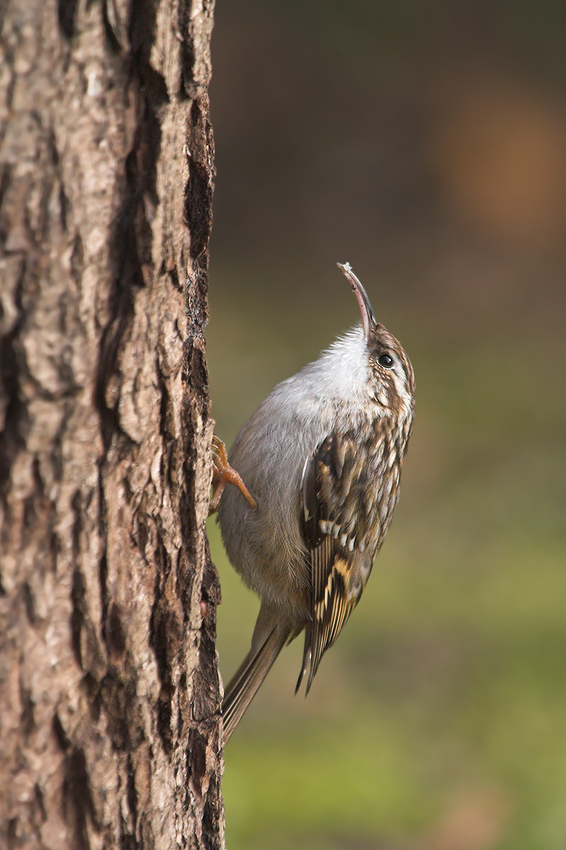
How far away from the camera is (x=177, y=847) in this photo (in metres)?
1.84

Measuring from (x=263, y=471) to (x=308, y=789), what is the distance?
200 centimetres

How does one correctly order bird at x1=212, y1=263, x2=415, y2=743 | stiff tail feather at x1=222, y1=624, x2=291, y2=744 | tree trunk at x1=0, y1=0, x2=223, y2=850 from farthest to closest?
1. bird at x1=212, y1=263, x2=415, y2=743
2. stiff tail feather at x1=222, y1=624, x2=291, y2=744
3. tree trunk at x1=0, y1=0, x2=223, y2=850

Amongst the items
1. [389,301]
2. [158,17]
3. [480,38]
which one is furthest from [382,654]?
[480,38]

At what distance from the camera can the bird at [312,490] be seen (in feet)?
9.85

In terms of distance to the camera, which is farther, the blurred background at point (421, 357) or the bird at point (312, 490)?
the blurred background at point (421, 357)

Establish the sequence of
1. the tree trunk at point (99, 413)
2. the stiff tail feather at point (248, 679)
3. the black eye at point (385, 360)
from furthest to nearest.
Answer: the black eye at point (385, 360)
the stiff tail feather at point (248, 679)
the tree trunk at point (99, 413)

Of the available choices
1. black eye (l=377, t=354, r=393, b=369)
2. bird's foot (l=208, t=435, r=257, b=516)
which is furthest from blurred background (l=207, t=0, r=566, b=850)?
black eye (l=377, t=354, r=393, b=369)

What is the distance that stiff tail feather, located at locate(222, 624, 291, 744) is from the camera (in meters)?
2.83

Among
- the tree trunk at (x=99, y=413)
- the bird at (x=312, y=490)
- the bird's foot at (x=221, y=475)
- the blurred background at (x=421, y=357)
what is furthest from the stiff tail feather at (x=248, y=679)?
the blurred background at (x=421, y=357)

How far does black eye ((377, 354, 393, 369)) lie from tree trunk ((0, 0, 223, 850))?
1543mm

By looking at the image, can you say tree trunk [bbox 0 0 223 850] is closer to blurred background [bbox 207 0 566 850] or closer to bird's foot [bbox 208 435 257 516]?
bird's foot [bbox 208 435 257 516]

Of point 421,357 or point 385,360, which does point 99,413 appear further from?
point 421,357

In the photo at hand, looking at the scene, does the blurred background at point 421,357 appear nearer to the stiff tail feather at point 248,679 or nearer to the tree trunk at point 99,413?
the stiff tail feather at point 248,679

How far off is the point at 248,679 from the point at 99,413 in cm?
165
